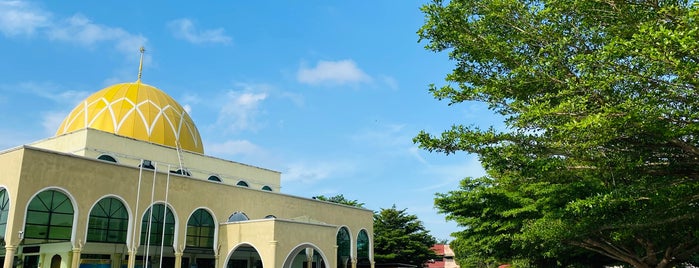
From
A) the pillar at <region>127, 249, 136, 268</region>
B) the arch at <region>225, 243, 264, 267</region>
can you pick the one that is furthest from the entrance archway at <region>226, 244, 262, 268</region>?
the pillar at <region>127, 249, 136, 268</region>

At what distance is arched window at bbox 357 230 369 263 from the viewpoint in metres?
31.0

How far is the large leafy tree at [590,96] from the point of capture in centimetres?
982

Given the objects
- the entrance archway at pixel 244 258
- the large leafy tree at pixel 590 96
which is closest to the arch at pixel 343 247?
the entrance archway at pixel 244 258

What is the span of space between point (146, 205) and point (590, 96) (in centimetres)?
1730

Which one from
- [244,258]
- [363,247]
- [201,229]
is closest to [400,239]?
[363,247]

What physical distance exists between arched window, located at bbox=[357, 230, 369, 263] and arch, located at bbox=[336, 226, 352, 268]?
104 centimetres

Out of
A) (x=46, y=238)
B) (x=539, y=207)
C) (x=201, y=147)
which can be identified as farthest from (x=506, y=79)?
(x=201, y=147)

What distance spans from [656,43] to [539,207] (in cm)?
1131

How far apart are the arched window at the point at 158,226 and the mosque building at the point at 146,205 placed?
42 mm

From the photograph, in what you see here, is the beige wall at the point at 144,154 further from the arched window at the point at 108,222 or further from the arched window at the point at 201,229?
the arched window at the point at 201,229

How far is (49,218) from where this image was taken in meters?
18.5

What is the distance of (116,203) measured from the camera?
20.6 meters

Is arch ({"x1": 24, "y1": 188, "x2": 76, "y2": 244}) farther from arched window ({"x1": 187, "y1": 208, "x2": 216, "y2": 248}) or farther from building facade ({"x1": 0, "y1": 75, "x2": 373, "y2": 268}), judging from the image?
arched window ({"x1": 187, "y1": 208, "x2": 216, "y2": 248})

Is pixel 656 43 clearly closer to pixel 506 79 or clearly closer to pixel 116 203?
pixel 506 79
